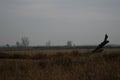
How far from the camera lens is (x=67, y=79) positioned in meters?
7.51

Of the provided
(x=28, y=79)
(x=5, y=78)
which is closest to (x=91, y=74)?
(x=28, y=79)

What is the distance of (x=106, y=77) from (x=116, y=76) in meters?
0.37

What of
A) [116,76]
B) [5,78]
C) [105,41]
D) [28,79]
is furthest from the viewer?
[105,41]

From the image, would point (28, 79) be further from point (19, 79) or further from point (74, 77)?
point (74, 77)

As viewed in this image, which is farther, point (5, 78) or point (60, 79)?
point (5, 78)

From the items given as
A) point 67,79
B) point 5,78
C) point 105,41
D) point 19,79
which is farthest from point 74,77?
point 105,41

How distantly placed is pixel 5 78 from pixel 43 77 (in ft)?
5.14

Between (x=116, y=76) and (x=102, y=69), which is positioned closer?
(x=116, y=76)

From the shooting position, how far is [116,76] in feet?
23.3

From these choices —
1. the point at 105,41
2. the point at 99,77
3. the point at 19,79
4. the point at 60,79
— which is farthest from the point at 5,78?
the point at 105,41

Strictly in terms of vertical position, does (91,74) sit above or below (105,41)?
below

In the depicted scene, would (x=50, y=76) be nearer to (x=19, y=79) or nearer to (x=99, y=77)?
(x=19, y=79)

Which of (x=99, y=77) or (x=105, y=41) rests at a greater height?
(x=105, y=41)

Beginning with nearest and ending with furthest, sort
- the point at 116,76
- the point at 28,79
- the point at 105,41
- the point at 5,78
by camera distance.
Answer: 1. the point at 116,76
2. the point at 28,79
3. the point at 5,78
4. the point at 105,41
